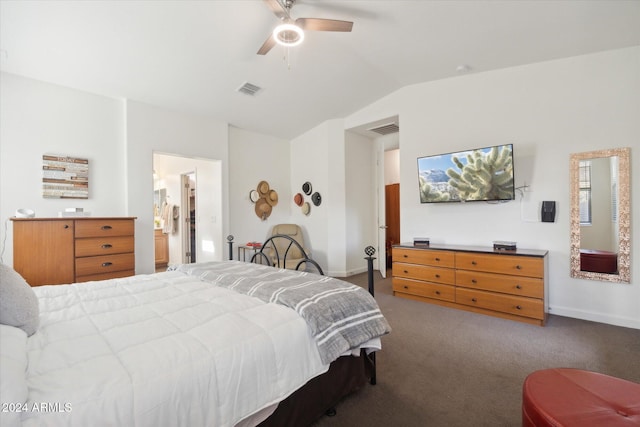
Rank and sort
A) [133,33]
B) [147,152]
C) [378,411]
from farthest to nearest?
[147,152], [133,33], [378,411]

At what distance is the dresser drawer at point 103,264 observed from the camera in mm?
3008

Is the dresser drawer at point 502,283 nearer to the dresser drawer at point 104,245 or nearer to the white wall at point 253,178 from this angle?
the white wall at point 253,178

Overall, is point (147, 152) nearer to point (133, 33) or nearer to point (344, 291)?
point (133, 33)

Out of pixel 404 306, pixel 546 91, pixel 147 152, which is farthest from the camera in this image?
pixel 147 152

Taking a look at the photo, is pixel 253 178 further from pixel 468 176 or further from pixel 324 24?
pixel 468 176

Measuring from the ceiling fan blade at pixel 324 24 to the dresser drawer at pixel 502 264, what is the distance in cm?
275

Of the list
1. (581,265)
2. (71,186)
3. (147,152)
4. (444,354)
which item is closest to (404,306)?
(444,354)

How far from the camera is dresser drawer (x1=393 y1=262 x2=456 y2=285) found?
11.5 ft

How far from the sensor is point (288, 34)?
8.20ft

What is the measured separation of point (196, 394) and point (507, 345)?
8.70ft

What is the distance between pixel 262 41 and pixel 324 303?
3.06 m

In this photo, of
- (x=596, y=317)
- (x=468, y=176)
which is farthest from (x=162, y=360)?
(x=596, y=317)

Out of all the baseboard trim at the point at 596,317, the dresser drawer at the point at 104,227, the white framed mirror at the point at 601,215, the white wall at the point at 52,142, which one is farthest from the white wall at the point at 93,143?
the baseboard trim at the point at 596,317

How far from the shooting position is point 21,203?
10.4ft
